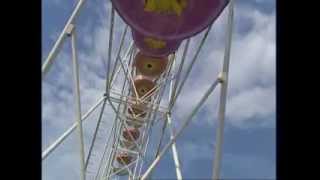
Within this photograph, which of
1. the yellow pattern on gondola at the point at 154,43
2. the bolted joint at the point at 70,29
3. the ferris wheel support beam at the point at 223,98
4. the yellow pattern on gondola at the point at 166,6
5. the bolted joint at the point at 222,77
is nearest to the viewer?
the ferris wheel support beam at the point at 223,98

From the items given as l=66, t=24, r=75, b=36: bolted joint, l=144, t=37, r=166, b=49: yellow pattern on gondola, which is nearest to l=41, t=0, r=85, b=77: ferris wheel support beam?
l=66, t=24, r=75, b=36: bolted joint

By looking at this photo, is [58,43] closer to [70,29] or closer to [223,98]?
[70,29]

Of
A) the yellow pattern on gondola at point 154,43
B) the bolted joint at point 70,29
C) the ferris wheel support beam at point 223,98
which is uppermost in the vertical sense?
the yellow pattern on gondola at point 154,43

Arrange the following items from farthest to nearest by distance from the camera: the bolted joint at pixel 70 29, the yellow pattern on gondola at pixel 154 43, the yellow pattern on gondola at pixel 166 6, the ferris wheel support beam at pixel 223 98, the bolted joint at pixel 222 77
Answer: the yellow pattern on gondola at pixel 154 43, the bolted joint at pixel 70 29, the bolted joint at pixel 222 77, the yellow pattern on gondola at pixel 166 6, the ferris wheel support beam at pixel 223 98

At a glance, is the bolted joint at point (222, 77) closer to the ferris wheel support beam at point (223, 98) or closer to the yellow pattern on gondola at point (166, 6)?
the ferris wheel support beam at point (223, 98)

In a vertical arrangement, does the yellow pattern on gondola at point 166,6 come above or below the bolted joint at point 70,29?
below

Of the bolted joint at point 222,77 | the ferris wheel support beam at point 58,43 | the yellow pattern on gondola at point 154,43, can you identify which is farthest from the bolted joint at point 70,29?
the bolted joint at point 222,77

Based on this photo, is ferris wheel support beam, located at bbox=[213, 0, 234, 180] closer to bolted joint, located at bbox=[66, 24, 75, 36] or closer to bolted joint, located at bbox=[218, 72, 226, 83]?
bolted joint, located at bbox=[218, 72, 226, 83]

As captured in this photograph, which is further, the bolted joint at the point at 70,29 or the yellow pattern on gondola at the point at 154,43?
the yellow pattern on gondola at the point at 154,43

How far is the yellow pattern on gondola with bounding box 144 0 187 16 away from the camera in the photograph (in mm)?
7594

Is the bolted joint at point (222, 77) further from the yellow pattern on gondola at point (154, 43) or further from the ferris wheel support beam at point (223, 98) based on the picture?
the yellow pattern on gondola at point (154, 43)

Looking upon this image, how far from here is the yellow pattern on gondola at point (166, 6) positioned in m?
7.59
